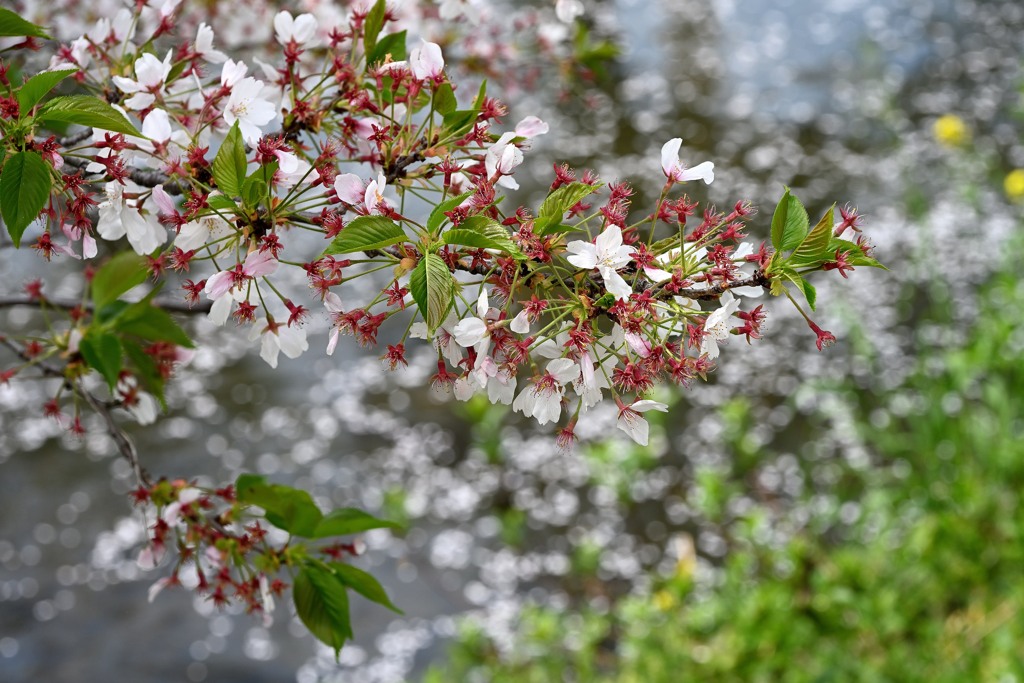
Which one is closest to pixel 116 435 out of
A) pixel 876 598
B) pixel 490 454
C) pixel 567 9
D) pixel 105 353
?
pixel 105 353

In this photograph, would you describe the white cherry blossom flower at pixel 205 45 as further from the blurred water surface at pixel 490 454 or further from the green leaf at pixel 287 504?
the blurred water surface at pixel 490 454

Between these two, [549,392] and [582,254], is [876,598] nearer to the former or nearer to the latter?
[549,392]

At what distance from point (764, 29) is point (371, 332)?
7.55 metres

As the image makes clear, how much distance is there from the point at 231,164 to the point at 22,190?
7.2 inches

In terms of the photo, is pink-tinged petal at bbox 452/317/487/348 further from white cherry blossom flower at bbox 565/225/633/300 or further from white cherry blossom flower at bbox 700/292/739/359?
white cherry blossom flower at bbox 700/292/739/359

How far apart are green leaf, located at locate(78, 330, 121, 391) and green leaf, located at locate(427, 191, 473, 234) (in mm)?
302

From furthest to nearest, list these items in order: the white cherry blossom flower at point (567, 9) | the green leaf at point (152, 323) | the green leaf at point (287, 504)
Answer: the white cherry blossom flower at point (567, 9) < the green leaf at point (287, 504) < the green leaf at point (152, 323)

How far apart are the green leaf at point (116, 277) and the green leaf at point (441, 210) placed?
267mm

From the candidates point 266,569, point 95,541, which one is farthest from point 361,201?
point 95,541

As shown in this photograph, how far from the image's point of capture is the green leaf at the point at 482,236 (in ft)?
2.43

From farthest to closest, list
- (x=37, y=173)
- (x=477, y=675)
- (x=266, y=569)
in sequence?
(x=477, y=675) → (x=266, y=569) → (x=37, y=173)

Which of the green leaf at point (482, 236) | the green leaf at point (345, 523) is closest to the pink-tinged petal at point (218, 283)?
the green leaf at point (482, 236)

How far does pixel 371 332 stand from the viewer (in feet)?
2.95

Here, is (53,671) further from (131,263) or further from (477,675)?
(131,263)
